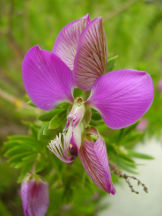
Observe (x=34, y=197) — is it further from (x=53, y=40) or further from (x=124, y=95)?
(x=53, y=40)

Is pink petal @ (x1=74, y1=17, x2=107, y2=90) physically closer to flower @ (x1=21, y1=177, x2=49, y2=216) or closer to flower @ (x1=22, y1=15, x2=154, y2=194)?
flower @ (x1=22, y1=15, x2=154, y2=194)

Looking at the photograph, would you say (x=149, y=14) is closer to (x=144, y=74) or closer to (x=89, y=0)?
(x=89, y=0)

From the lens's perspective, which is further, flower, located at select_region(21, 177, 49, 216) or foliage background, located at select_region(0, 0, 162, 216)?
foliage background, located at select_region(0, 0, 162, 216)

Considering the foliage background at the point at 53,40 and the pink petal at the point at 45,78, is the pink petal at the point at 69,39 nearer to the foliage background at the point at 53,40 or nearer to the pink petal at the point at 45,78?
the pink petal at the point at 45,78

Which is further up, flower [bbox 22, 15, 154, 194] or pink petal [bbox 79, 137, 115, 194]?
flower [bbox 22, 15, 154, 194]

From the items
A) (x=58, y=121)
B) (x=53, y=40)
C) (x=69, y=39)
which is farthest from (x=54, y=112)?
(x=53, y=40)

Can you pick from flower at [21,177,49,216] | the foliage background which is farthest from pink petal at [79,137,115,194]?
the foliage background
